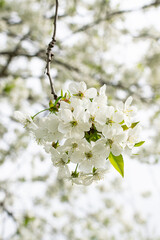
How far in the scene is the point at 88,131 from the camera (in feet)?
3.25

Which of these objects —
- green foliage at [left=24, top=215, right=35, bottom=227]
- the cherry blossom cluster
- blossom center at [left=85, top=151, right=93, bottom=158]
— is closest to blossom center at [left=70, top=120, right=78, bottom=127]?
the cherry blossom cluster

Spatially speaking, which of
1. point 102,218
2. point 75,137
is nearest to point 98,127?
point 75,137

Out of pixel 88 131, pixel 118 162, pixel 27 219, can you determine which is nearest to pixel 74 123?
pixel 88 131

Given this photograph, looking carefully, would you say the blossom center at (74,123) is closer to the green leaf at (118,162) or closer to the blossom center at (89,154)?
the blossom center at (89,154)

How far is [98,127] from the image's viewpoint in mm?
939

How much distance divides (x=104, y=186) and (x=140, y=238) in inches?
108

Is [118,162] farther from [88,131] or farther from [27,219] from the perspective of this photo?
[27,219]

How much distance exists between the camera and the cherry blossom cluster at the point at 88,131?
922 millimetres

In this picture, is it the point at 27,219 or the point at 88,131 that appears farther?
the point at 27,219

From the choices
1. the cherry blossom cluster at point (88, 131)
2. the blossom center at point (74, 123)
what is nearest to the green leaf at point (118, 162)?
the cherry blossom cluster at point (88, 131)

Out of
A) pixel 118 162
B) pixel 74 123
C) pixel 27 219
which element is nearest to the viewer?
pixel 74 123

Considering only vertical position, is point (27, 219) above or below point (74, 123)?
above

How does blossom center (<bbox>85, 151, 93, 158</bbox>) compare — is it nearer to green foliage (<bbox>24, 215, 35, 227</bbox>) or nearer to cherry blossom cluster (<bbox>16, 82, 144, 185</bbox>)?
cherry blossom cluster (<bbox>16, 82, 144, 185</bbox>)

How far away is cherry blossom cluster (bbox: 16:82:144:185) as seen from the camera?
0.92 meters
